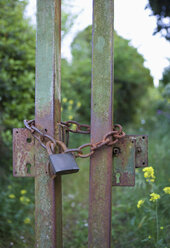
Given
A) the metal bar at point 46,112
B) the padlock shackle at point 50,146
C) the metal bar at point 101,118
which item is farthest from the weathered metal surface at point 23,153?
the metal bar at point 101,118

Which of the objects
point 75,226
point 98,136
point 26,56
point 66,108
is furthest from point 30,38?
point 98,136

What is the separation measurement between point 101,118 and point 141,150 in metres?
Answer: 0.28

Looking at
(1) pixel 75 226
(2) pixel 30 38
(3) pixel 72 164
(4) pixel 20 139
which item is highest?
(2) pixel 30 38

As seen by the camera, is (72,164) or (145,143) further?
(145,143)

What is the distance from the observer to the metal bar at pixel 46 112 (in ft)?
4.53

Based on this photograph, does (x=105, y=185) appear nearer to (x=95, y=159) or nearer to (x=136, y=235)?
(x=95, y=159)

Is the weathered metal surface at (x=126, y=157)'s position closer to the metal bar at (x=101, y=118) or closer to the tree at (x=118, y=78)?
the metal bar at (x=101, y=118)

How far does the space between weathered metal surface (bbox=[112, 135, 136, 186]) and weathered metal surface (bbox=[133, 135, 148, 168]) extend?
40 mm

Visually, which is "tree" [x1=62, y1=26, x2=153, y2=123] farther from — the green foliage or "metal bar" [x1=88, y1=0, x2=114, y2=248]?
"metal bar" [x1=88, y1=0, x2=114, y2=248]

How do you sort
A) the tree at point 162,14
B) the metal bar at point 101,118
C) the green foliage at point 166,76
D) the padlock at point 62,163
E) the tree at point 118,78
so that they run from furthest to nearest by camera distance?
the tree at point 118,78, the green foliage at point 166,76, the tree at point 162,14, the metal bar at point 101,118, the padlock at point 62,163

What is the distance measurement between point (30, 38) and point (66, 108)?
1.32 meters

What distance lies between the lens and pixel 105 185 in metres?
1.36

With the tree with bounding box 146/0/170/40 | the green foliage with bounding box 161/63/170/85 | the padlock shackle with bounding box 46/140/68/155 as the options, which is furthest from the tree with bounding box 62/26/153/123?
the padlock shackle with bounding box 46/140/68/155

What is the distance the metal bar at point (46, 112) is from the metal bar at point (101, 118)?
20 cm
